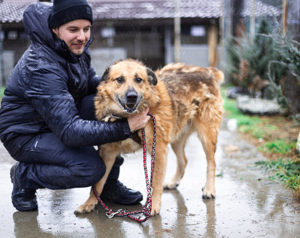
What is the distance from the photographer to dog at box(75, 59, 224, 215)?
2.94 meters

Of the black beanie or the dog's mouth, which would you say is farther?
the dog's mouth

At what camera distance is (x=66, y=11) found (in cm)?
265

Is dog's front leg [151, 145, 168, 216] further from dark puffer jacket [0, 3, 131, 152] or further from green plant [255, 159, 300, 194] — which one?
green plant [255, 159, 300, 194]

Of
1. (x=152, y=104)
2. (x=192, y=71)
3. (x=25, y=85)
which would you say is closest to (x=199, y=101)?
(x=192, y=71)

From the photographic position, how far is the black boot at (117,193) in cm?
315

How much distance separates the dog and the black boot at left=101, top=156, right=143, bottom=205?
0.15m

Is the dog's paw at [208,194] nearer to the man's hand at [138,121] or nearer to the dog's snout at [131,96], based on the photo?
the man's hand at [138,121]

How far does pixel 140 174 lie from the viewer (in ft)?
12.8

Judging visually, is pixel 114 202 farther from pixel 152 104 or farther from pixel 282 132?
pixel 282 132

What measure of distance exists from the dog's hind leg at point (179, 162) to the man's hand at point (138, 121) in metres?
0.93

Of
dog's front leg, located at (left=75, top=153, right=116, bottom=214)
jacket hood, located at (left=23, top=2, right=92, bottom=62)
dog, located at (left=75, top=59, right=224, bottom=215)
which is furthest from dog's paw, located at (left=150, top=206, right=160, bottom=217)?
jacket hood, located at (left=23, top=2, right=92, bottom=62)

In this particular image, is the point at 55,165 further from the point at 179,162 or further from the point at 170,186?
the point at 179,162

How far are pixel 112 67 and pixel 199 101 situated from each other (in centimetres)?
99

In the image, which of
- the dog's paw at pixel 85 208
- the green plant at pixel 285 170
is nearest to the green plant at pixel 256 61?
the green plant at pixel 285 170
